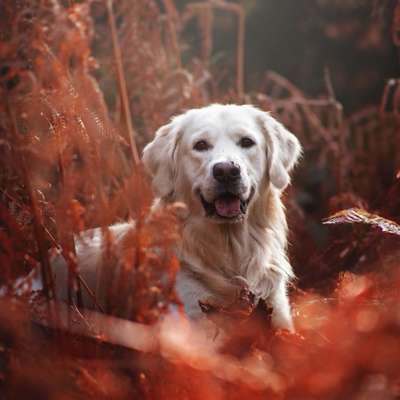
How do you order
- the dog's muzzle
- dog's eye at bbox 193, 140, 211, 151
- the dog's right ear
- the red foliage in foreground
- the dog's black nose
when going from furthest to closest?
the dog's right ear < dog's eye at bbox 193, 140, 211, 151 < the dog's muzzle < the dog's black nose < the red foliage in foreground

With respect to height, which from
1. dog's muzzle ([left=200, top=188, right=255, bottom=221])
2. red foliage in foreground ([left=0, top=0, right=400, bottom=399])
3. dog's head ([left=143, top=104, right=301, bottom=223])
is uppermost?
red foliage in foreground ([left=0, top=0, right=400, bottom=399])

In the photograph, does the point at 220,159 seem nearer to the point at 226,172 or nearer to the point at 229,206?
the point at 226,172

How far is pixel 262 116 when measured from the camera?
11.1 feet

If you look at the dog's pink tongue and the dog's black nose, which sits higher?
the dog's black nose

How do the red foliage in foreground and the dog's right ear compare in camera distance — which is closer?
the red foliage in foreground

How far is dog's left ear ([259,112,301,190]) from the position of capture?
3.19 meters

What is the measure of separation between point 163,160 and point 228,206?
517 mm

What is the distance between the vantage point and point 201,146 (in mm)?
3113

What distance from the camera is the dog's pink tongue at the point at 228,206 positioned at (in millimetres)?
2957

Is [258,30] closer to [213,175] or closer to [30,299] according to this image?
[213,175]

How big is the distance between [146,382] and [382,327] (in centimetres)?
66

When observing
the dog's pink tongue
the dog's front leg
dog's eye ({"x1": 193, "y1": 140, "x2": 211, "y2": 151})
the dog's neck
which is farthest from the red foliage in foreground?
dog's eye ({"x1": 193, "y1": 140, "x2": 211, "y2": 151})

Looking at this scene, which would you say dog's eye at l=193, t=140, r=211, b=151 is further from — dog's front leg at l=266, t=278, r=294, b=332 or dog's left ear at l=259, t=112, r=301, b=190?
dog's front leg at l=266, t=278, r=294, b=332

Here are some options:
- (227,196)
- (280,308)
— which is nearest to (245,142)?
(227,196)
